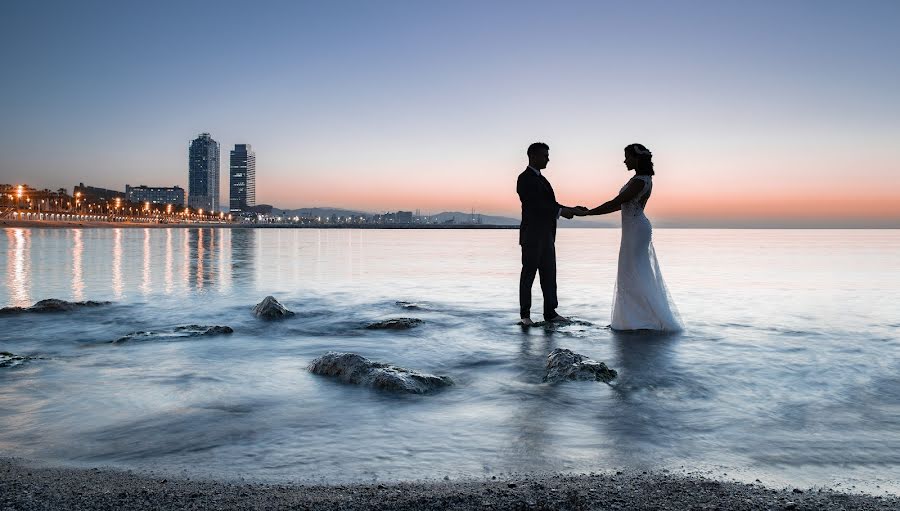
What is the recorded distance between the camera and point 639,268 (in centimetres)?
1004

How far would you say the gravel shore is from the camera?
327cm

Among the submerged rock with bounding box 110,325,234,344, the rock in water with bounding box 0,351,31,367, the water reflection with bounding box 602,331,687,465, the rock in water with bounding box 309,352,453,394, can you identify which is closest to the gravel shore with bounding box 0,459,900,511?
the water reflection with bounding box 602,331,687,465

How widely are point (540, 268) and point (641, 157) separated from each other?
2548 millimetres

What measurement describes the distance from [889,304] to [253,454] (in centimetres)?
1577

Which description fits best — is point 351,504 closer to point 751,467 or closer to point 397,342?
point 751,467

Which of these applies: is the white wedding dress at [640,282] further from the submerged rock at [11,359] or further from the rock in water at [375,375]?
the submerged rock at [11,359]

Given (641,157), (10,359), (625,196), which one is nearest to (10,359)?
(10,359)

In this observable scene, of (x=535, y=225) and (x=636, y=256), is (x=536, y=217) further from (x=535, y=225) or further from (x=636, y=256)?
(x=636, y=256)

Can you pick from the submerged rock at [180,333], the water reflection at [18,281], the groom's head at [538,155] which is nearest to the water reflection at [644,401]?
the groom's head at [538,155]

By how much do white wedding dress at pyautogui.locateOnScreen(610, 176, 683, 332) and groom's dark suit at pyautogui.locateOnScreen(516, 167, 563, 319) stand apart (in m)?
1.31

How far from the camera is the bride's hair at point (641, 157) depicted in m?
10.1

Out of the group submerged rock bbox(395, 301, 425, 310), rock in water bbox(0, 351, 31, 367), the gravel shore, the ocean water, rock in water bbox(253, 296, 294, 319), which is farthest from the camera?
submerged rock bbox(395, 301, 425, 310)

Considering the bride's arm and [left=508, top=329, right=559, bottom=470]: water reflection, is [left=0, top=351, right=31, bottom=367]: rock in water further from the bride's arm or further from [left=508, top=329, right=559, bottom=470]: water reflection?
the bride's arm

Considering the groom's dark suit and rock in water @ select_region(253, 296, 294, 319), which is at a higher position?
the groom's dark suit
